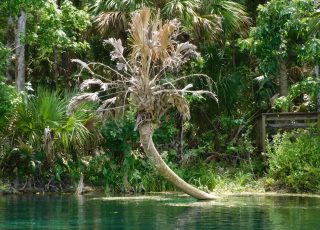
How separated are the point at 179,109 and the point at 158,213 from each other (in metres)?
3.66

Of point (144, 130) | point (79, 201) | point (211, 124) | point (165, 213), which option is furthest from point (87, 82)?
point (211, 124)

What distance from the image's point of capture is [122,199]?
17.6m

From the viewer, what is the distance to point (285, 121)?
2130 cm

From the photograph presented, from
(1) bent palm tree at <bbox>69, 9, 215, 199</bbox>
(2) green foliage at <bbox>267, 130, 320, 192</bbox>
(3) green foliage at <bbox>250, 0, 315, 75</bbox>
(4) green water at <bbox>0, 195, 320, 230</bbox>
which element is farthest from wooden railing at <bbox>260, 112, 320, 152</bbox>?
(1) bent palm tree at <bbox>69, 9, 215, 199</bbox>

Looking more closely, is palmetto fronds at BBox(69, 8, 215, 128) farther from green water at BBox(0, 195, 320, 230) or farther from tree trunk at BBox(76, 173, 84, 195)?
tree trunk at BBox(76, 173, 84, 195)

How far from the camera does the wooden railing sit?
2066 centimetres

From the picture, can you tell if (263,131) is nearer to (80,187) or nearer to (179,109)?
(179,109)

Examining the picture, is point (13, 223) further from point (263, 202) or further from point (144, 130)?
point (263, 202)

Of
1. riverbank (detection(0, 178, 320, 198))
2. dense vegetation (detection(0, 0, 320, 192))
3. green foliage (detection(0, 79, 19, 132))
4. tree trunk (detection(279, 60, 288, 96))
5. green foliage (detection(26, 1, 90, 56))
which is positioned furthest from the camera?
tree trunk (detection(279, 60, 288, 96))

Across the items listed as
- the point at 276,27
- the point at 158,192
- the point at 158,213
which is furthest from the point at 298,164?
the point at 158,213

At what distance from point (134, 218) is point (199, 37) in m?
9.09

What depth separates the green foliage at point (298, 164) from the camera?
18.7m

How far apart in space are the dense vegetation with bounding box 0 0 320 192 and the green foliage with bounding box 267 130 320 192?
0.03 m

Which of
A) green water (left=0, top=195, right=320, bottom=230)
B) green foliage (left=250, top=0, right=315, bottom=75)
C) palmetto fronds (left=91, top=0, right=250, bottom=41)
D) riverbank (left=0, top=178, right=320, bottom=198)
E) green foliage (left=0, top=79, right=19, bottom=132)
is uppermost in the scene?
palmetto fronds (left=91, top=0, right=250, bottom=41)
